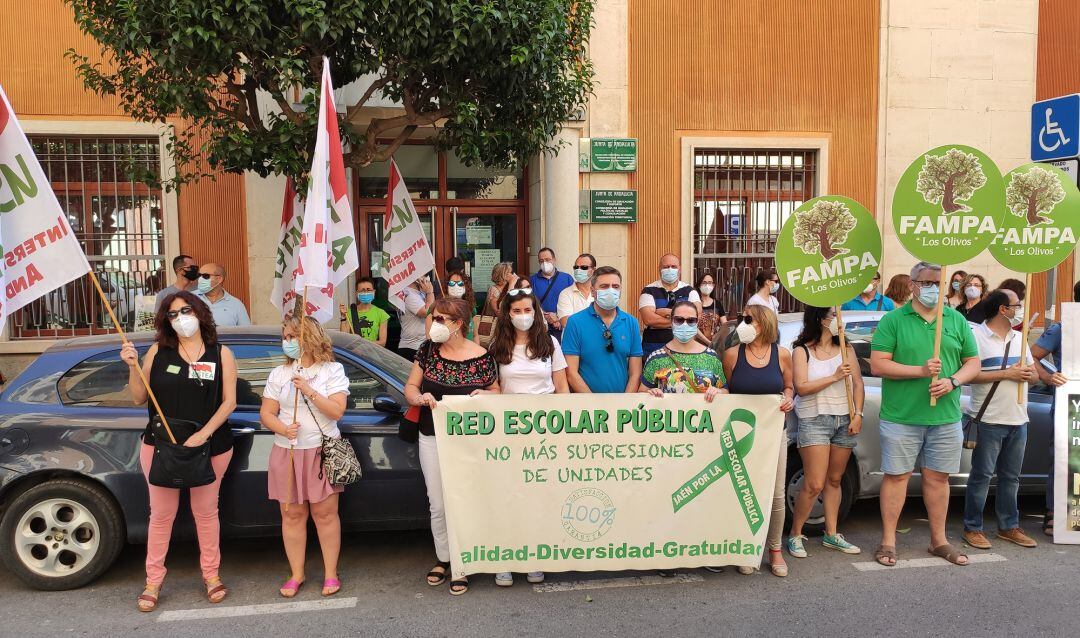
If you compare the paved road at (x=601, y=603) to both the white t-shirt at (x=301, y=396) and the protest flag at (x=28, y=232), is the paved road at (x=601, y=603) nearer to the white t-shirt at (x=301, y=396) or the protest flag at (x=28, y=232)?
the white t-shirt at (x=301, y=396)

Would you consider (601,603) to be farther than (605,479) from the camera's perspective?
No

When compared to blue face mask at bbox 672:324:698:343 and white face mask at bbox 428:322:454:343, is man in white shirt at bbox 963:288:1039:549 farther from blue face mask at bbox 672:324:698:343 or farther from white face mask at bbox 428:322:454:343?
white face mask at bbox 428:322:454:343

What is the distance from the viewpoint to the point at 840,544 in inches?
203

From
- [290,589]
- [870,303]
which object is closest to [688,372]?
[290,589]

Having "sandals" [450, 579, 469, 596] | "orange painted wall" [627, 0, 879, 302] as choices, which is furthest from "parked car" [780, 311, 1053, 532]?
"orange painted wall" [627, 0, 879, 302]

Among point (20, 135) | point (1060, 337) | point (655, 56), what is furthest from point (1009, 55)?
point (20, 135)

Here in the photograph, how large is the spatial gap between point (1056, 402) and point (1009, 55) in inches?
337

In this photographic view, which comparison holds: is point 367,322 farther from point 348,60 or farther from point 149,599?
point 149,599

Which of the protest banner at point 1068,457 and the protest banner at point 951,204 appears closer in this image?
the protest banner at point 951,204

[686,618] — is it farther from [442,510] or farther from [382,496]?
[382,496]

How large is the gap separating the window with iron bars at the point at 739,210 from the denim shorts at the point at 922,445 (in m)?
6.59

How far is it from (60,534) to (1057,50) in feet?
45.3

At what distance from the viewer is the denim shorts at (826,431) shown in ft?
16.3

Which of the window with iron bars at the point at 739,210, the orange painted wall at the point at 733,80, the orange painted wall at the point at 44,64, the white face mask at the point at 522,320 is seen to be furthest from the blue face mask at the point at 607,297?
the orange painted wall at the point at 44,64
